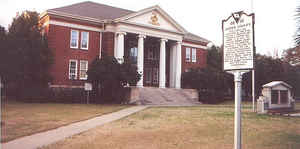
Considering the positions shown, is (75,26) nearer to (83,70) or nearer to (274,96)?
(83,70)

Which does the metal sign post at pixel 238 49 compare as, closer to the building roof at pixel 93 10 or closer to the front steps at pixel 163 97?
the front steps at pixel 163 97

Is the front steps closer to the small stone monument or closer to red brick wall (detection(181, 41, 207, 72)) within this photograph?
red brick wall (detection(181, 41, 207, 72))

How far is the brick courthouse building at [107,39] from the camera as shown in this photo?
33.0m

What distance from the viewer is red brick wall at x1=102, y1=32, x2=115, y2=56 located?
36062 mm

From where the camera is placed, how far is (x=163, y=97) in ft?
Answer: 109

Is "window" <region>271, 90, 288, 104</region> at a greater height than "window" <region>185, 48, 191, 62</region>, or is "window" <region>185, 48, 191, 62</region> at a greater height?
"window" <region>185, 48, 191, 62</region>

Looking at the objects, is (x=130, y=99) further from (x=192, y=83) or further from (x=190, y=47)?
(x=190, y=47)

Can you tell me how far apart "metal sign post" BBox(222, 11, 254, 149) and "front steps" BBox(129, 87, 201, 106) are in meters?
24.0

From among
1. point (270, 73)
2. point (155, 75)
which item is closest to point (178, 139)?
point (155, 75)

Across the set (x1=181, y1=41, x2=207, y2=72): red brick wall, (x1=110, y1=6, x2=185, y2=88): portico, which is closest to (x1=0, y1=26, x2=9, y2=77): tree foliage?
(x1=110, y1=6, x2=185, y2=88): portico

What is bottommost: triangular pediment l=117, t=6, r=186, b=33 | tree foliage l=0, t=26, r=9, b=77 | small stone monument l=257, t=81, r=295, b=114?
small stone monument l=257, t=81, r=295, b=114

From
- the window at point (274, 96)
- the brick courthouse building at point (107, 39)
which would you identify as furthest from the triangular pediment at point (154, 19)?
the window at point (274, 96)

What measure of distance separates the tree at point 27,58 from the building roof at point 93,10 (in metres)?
5.56

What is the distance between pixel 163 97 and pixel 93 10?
16.4 m
